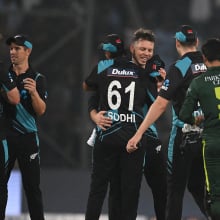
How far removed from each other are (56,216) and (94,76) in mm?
4525

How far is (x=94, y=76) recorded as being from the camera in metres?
9.34

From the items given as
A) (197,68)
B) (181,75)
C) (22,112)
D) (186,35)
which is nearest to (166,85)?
(181,75)

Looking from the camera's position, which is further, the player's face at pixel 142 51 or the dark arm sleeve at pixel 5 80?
the player's face at pixel 142 51

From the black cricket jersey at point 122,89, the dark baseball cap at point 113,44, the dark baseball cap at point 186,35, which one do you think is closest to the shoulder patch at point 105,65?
the black cricket jersey at point 122,89

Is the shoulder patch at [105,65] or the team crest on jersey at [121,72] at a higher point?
the shoulder patch at [105,65]

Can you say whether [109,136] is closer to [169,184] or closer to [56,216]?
[169,184]

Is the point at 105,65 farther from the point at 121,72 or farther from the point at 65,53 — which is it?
the point at 65,53

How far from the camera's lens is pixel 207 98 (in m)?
8.48

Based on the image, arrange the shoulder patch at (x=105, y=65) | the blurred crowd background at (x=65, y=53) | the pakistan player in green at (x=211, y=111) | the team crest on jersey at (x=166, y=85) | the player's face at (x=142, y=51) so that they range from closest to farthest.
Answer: the pakistan player in green at (x=211, y=111) < the team crest on jersey at (x=166, y=85) < the shoulder patch at (x=105, y=65) < the player's face at (x=142, y=51) < the blurred crowd background at (x=65, y=53)

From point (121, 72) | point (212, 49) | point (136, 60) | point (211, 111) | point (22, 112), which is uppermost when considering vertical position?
point (212, 49)

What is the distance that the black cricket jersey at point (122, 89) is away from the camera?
9.23 m

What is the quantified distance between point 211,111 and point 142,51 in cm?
122

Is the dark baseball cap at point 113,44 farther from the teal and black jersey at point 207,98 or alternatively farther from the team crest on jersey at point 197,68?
the teal and black jersey at point 207,98

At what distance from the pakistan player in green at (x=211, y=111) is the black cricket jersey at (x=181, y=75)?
1.69ft
